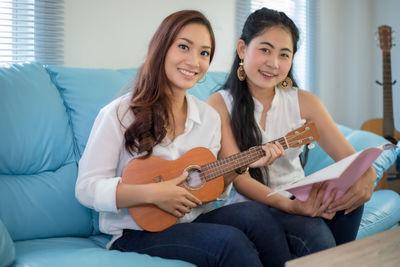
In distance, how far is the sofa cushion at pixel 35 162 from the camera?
4.52 ft

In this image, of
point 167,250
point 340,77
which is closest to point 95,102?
point 167,250

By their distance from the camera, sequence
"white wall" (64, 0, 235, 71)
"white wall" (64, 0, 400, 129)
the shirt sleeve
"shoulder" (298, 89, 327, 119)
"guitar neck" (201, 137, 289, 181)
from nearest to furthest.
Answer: the shirt sleeve < "guitar neck" (201, 137, 289, 181) < "shoulder" (298, 89, 327, 119) < "white wall" (64, 0, 235, 71) < "white wall" (64, 0, 400, 129)

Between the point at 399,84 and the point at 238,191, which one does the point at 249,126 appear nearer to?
the point at 238,191

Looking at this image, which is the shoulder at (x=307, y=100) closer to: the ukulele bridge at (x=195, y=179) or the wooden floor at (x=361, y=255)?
the ukulele bridge at (x=195, y=179)

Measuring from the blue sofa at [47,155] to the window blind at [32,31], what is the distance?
269mm

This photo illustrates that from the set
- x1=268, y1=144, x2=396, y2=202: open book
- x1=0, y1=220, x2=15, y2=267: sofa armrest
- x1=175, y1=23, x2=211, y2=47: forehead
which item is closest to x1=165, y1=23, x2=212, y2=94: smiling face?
x1=175, y1=23, x2=211, y2=47: forehead

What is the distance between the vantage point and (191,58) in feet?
4.42

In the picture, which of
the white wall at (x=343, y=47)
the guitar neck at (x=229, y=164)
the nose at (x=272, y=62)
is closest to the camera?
the guitar neck at (x=229, y=164)

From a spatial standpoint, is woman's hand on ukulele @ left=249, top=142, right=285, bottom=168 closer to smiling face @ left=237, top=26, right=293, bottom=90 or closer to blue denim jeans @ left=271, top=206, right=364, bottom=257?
blue denim jeans @ left=271, top=206, right=364, bottom=257

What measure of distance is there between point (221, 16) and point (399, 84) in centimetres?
175

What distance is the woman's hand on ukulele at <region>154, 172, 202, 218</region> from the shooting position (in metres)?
1.16

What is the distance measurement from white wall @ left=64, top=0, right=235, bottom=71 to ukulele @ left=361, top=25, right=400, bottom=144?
1519mm

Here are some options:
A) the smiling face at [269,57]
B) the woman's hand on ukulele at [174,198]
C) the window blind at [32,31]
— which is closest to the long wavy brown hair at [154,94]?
the woman's hand on ukulele at [174,198]

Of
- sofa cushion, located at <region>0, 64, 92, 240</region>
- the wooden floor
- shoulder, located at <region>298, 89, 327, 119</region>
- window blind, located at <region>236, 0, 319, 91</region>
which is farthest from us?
window blind, located at <region>236, 0, 319, 91</region>
